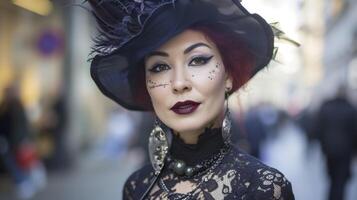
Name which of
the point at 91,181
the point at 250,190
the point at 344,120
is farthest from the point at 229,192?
the point at 91,181

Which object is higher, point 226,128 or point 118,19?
point 118,19

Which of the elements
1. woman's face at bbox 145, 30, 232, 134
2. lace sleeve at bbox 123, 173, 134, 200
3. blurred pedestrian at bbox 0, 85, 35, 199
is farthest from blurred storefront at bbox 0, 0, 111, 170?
woman's face at bbox 145, 30, 232, 134

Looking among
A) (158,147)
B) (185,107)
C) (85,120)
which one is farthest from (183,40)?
(85,120)

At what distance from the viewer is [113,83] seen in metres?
2.71

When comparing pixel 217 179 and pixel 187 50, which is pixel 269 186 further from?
pixel 187 50

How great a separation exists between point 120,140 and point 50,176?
6.39 meters

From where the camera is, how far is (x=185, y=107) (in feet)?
7.88

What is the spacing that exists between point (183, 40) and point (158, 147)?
0.48m

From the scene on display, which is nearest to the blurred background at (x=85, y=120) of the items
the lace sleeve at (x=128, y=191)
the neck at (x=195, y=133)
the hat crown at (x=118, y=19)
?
the hat crown at (x=118, y=19)

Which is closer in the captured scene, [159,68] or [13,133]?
[159,68]

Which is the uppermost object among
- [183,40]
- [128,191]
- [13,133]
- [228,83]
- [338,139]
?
[183,40]

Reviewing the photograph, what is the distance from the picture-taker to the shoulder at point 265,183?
2.27m

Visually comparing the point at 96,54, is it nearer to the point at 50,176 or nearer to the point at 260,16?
the point at 260,16

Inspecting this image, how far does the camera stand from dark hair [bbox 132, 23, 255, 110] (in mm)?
2445
